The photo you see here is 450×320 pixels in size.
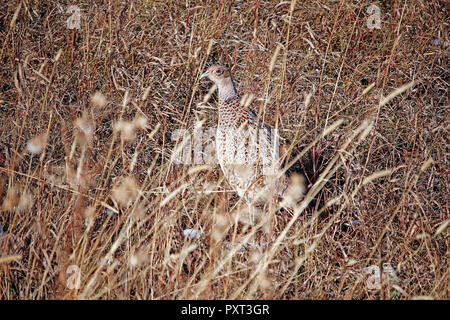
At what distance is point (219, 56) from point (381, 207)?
6.41ft

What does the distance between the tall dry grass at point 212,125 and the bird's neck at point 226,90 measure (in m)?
0.24

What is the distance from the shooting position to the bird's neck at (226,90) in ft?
11.4

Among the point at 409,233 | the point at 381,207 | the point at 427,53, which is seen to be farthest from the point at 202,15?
the point at 409,233

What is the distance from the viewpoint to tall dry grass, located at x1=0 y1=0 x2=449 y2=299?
7.86 ft

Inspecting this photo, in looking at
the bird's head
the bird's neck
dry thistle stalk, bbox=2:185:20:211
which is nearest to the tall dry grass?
dry thistle stalk, bbox=2:185:20:211

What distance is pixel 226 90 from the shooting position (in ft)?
11.4

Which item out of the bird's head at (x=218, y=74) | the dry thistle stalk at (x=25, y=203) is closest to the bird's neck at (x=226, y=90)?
the bird's head at (x=218, y=74)

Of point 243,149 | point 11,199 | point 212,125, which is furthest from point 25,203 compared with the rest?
point 212,125

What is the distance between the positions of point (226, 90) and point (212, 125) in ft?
1.65

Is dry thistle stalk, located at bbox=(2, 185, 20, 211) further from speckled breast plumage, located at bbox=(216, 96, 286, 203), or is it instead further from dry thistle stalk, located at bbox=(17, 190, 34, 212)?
speckled breast plumage, located at bbox=(216, 96, 286, 203)

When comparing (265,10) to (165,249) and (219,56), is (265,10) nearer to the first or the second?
(219,56)

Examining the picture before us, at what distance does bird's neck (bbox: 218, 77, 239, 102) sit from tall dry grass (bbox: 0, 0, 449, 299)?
237 mm
